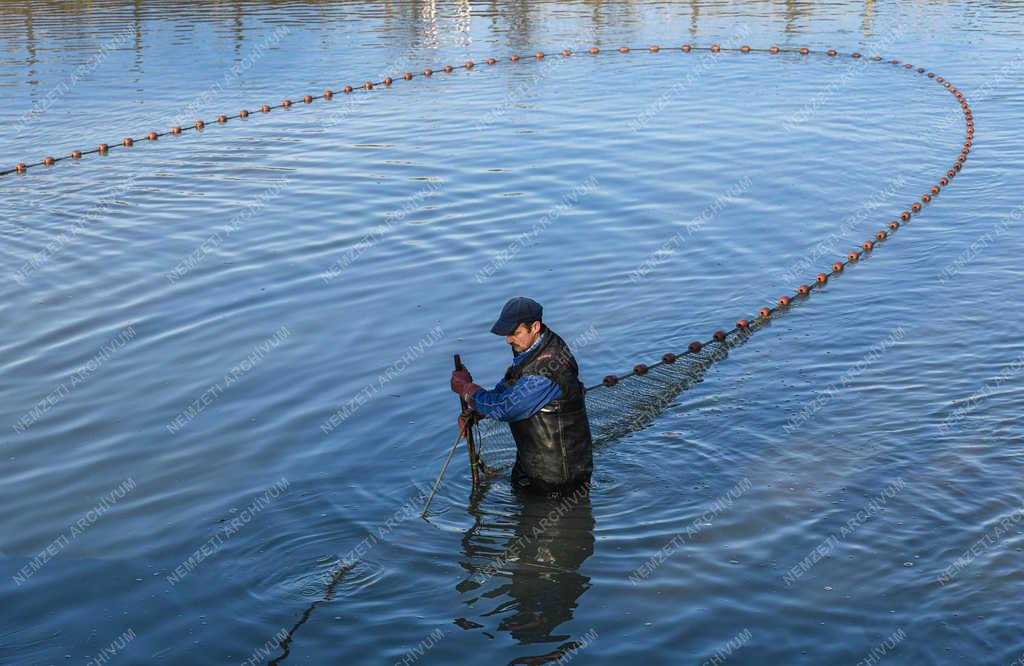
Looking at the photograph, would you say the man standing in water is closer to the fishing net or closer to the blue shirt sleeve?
the blue shirt sleeve

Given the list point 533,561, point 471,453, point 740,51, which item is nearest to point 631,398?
point 471,453

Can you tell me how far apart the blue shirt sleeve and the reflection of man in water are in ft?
3.70

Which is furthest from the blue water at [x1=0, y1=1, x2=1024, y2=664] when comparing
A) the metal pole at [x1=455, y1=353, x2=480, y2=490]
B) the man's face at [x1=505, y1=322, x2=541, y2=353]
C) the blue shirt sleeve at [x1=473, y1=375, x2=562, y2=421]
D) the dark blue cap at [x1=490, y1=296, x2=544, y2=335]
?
the dark blue cap at [x1=490, y1=296, x2=544, y2=335]

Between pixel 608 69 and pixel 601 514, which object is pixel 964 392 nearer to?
pixel 601 514

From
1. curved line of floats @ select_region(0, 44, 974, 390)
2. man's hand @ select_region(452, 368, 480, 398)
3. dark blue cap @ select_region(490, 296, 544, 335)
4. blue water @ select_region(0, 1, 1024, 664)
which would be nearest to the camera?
blue water @ select_region(0, 1, 1024, 664)

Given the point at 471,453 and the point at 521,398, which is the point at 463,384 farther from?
the point at 471,453

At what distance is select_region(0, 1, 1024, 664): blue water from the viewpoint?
8031 mm

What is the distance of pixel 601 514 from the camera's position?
30.5 feet

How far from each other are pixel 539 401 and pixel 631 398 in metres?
2.78

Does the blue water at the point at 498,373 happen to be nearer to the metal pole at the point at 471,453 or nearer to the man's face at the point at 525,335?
the metal pole at the point at 471,453

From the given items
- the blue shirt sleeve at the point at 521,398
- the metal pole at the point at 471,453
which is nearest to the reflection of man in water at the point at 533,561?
the metal pole at the point at 471,453

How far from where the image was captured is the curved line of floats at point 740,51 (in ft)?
41.3

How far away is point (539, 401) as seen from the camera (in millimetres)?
8391

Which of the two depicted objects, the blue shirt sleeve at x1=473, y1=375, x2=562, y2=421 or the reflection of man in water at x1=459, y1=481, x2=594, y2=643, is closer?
the reflection of man in water at x1=459, y1=481, x2=594, y2=643
